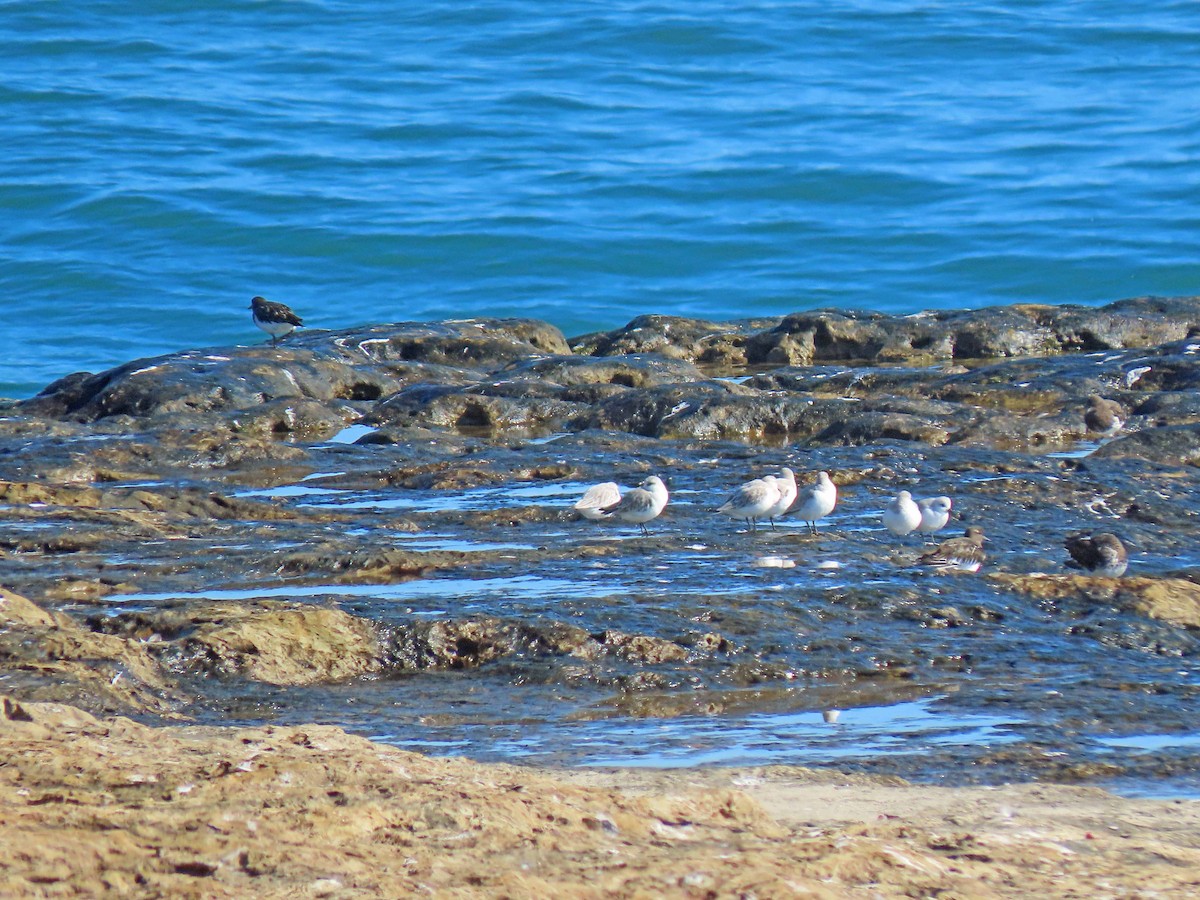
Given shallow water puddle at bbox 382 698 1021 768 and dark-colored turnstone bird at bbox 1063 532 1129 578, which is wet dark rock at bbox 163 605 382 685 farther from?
dark-colored turnstone bird at bbox 1063 532 1129 578

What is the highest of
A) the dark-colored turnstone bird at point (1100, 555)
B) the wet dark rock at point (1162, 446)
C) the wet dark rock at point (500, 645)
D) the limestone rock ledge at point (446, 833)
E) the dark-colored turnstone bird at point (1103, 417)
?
the limestone rock ledge at point (446, 833)

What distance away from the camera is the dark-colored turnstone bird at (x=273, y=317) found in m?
21.2

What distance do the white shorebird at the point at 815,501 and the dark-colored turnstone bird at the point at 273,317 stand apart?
40.0 ft

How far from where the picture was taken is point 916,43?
45406mm

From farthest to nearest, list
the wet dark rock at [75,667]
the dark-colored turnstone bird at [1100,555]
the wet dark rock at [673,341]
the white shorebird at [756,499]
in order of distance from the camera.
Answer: the wet dark rock at [673,341] < the white shorebird at [756,499] < the dark-colored turnstone bird at [1100,555] < the wet dark rock at [75,667]

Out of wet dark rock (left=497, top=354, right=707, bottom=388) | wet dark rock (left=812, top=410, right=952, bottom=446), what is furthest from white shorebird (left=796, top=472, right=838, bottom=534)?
wet dark rock (left=497, top=354, right=707, bottom=388)

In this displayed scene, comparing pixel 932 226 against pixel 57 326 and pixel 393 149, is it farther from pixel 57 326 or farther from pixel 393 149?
pixel 57 326

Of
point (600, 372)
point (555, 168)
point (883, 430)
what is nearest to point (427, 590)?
point (883, 430)

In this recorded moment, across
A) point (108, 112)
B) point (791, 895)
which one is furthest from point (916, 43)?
point (791, 895)

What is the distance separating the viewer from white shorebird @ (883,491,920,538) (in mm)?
9656

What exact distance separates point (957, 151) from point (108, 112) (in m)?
20.7

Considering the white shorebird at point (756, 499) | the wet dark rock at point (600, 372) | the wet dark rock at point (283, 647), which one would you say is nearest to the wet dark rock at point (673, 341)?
the wet dark rock at point (600, 372)

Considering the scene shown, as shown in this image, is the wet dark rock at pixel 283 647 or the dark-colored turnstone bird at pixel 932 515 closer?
the wet dark rock at pixel 283 647

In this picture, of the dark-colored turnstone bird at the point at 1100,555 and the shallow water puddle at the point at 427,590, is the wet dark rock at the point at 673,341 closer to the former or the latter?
the dark-colored turnstone bird at the point at 1100,555
